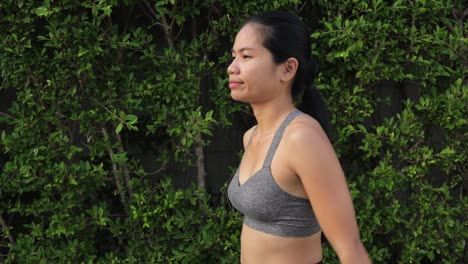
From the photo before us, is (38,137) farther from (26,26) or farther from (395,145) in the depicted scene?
(395,145)

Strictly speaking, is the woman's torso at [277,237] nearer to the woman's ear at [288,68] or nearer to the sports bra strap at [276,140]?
the sports bra strap at [276,140]

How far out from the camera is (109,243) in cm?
516

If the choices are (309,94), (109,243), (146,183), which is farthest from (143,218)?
(309,94)

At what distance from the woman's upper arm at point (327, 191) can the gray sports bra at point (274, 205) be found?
13cm

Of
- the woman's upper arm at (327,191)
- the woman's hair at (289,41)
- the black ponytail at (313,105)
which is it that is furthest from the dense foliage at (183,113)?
the woman's upper arm at (327,191)

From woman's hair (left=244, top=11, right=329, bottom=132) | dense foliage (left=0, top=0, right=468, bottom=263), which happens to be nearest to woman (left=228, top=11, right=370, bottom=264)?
woman's hair (left=244, top=11, right=329, bottom=132)

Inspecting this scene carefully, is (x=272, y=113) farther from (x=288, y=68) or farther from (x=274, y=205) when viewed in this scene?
(x=274, y=205)

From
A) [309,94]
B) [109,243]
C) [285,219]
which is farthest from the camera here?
[109,243]

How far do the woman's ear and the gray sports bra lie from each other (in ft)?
0.40

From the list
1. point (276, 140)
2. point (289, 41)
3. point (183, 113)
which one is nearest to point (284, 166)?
point (276, 140)

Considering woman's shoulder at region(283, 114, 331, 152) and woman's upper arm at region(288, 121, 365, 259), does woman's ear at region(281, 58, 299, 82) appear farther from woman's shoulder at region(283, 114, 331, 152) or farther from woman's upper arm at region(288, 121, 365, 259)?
woman's upper arm at region(288, 121, 365, 259)

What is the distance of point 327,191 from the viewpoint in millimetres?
2484

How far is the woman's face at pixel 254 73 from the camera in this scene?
2.70m

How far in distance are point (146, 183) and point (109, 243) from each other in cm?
60
